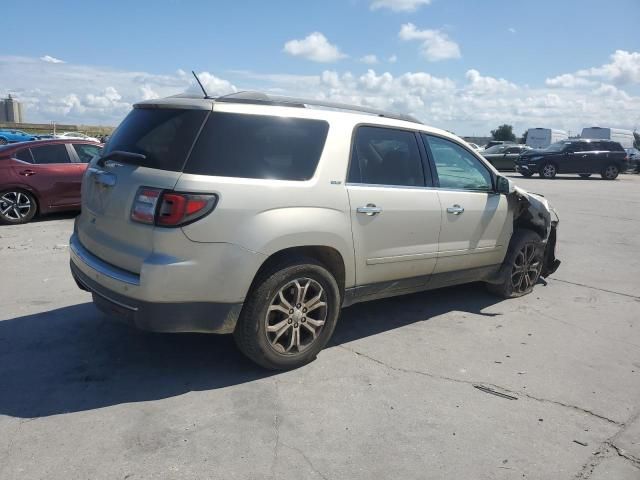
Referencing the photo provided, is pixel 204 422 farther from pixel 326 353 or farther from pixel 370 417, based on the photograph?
pixel 326 353

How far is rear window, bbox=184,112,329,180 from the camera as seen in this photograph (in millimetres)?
3467

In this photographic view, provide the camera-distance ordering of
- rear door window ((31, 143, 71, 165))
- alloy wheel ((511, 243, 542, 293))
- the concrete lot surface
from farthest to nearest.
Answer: rear door window ((31, 143, 71, 165)) < alloy wheel ((511, 243, 542, 293)) < the concrete lot surface

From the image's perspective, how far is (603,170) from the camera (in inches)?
1009

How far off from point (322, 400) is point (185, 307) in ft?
3.51

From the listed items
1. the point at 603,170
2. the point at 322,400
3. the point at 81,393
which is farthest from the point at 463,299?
the point at 603,170

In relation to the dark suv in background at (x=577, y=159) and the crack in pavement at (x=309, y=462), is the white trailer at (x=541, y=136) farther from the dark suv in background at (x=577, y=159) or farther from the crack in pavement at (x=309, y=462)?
the crack in pavement at (x=309, y=462)

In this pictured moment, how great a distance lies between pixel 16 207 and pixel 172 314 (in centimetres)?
777

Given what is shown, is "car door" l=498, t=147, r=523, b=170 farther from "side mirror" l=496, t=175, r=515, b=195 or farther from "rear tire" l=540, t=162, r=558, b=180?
"side mirror" l=496, t=175, r=515, b=195

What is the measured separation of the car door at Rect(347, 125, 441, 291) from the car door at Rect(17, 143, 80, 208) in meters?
7.58

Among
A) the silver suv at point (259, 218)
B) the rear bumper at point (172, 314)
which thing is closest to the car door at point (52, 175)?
the silver suv at point (259, 218)

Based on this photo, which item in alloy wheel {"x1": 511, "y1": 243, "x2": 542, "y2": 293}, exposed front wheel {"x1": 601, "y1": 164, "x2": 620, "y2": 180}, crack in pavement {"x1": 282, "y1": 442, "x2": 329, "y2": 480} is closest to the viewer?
crack in pavement {"x1": 282, "y1": 442, "x2": 329, "y2": 480}

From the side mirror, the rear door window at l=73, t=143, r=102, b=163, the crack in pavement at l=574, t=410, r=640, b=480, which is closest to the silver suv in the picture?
the side mirror

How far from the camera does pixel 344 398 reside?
3607 millimetres

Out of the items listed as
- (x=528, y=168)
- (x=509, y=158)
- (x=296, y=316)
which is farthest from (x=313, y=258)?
(x=509, y=158)
